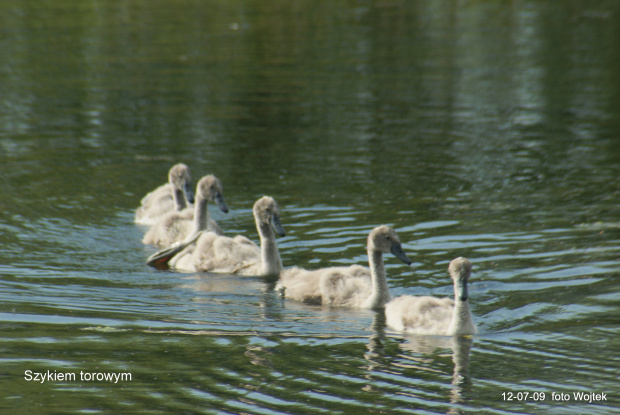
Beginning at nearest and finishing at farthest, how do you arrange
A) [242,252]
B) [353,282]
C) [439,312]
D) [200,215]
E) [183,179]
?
1. [439,312]
2. [353,282]
3. [242,252]
4. [200,215]
5. [183,179]

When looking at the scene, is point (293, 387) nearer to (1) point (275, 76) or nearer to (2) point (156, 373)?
(2) point (156, 373)

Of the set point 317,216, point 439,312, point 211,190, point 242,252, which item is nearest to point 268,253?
point 242,252

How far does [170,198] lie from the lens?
15.1m

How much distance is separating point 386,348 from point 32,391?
11.0 ft

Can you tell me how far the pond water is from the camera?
8.52 metres

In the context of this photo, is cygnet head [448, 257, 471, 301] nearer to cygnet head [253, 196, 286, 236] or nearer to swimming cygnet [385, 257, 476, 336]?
swimming cygnet [385, 257, 476, 336]

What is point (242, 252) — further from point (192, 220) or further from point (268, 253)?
point (192, 220)

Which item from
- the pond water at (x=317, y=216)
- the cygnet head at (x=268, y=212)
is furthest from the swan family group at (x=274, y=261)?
the pond water at (x=317, y=216)

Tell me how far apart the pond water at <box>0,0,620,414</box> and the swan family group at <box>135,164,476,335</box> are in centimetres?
23

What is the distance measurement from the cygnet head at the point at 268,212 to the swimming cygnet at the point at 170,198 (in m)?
2.30

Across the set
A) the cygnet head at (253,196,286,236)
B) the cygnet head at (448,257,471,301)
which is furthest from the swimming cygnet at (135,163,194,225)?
the cygnet head at (448,257,471,301)

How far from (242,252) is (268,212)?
70 centimetres

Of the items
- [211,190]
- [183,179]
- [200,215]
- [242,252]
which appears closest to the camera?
[242,252]

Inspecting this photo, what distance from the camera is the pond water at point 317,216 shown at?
27.9 feet
